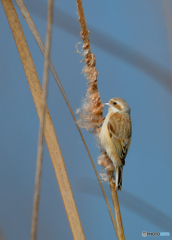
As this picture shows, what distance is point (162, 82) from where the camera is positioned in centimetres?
177

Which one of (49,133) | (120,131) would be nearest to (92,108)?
(49,133)

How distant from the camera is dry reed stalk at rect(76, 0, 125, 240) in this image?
166 cm

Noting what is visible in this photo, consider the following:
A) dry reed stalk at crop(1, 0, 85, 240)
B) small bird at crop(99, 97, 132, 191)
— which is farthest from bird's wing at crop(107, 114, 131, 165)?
dry reed stalk at crop(1, 0, 85, 240)

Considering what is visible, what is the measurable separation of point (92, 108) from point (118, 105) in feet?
2.05

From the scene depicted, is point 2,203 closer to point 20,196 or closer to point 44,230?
point 20,196

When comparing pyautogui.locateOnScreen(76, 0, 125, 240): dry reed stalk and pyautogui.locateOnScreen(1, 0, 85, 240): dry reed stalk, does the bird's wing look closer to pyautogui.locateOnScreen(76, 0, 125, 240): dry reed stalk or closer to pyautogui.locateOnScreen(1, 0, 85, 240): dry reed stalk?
pyautogui.locateOnScreen(76, 0, 125, 240): dry reed stalk

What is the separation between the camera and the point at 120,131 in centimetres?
264

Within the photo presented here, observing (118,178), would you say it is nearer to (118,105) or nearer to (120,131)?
(120,131)

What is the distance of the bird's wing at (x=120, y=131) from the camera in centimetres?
257

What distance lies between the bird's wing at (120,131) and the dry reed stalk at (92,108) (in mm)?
302

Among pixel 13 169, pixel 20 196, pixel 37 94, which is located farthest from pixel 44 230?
pixel 37 94

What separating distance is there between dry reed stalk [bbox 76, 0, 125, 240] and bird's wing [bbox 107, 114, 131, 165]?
0.99ft

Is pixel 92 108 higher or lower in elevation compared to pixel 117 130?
higher

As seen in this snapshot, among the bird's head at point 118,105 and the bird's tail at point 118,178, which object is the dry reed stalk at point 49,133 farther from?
the bird's head at point 118,105
